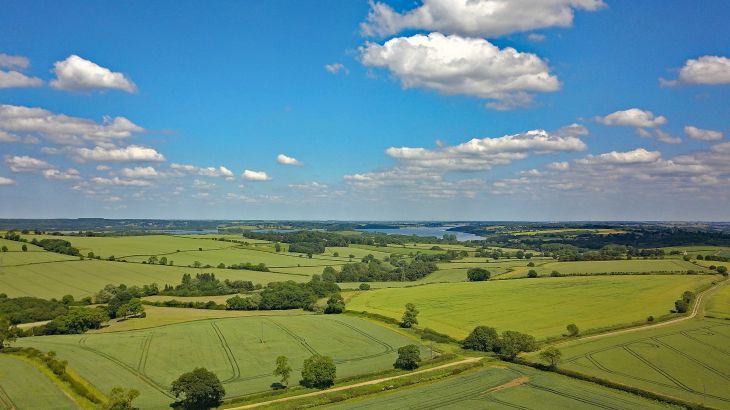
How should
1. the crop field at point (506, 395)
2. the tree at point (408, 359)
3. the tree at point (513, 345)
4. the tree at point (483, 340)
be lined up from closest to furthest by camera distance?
the crop field at point (506, 395), the tree at point (408, 359), the tree at point (513, 345), the tree at point (483, 340)

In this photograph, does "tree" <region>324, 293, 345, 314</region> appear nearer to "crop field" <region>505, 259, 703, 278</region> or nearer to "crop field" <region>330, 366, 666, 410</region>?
"crop field" <region>330, 366, 666, 410</region>

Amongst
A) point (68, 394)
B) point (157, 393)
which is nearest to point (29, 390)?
point (68, 394)

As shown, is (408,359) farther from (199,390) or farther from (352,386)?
(199,390)

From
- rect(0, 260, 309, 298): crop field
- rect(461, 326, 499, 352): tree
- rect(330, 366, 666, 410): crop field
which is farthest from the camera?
rect(0, 260, 309, 298): crop field

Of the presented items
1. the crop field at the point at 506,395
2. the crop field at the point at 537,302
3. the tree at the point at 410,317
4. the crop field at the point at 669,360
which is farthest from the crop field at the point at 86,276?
the crop field at the point at 669,360

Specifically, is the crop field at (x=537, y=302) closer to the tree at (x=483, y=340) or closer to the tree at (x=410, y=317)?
the tree at (x=410, y=317)

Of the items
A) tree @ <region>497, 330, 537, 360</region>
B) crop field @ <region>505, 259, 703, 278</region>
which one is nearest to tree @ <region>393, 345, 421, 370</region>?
tree @ <region>497, 330, 537, 360</region>

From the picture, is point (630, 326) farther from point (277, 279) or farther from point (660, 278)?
A: point (277, 279)
